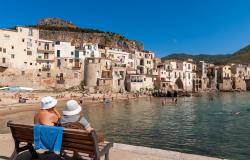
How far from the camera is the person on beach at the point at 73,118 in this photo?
23.7 feet

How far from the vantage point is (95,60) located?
8081 centimetres

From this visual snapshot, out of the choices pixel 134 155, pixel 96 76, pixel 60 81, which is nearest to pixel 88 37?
pixel 96 76

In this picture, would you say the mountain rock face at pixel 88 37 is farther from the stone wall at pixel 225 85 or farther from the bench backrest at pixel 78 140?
the bench backrest at pixel 78 140

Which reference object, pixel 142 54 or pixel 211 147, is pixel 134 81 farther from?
pixel 211 147

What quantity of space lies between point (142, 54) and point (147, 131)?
83.2 m

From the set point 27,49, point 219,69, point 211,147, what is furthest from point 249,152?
point 219,69

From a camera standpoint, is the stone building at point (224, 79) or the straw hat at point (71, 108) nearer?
the straw hat at point (71, 108)

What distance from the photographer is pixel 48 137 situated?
7199 millimetres

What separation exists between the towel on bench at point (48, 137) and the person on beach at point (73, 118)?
1.29 feet

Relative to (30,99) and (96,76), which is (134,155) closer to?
(30,99)

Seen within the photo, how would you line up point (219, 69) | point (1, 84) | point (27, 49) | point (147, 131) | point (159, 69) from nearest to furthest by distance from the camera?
point (147, 131)
point (1, 84)
point (27, 49)
point (159, 69)
point (219, 69)

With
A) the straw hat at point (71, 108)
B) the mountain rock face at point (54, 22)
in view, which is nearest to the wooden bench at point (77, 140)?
the straw hat at point (71, 108)

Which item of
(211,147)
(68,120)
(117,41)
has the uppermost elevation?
(117,41)

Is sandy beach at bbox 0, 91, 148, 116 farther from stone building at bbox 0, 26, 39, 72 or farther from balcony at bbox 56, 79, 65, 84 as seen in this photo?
stone building at bbox 0, 26, 39, 72
